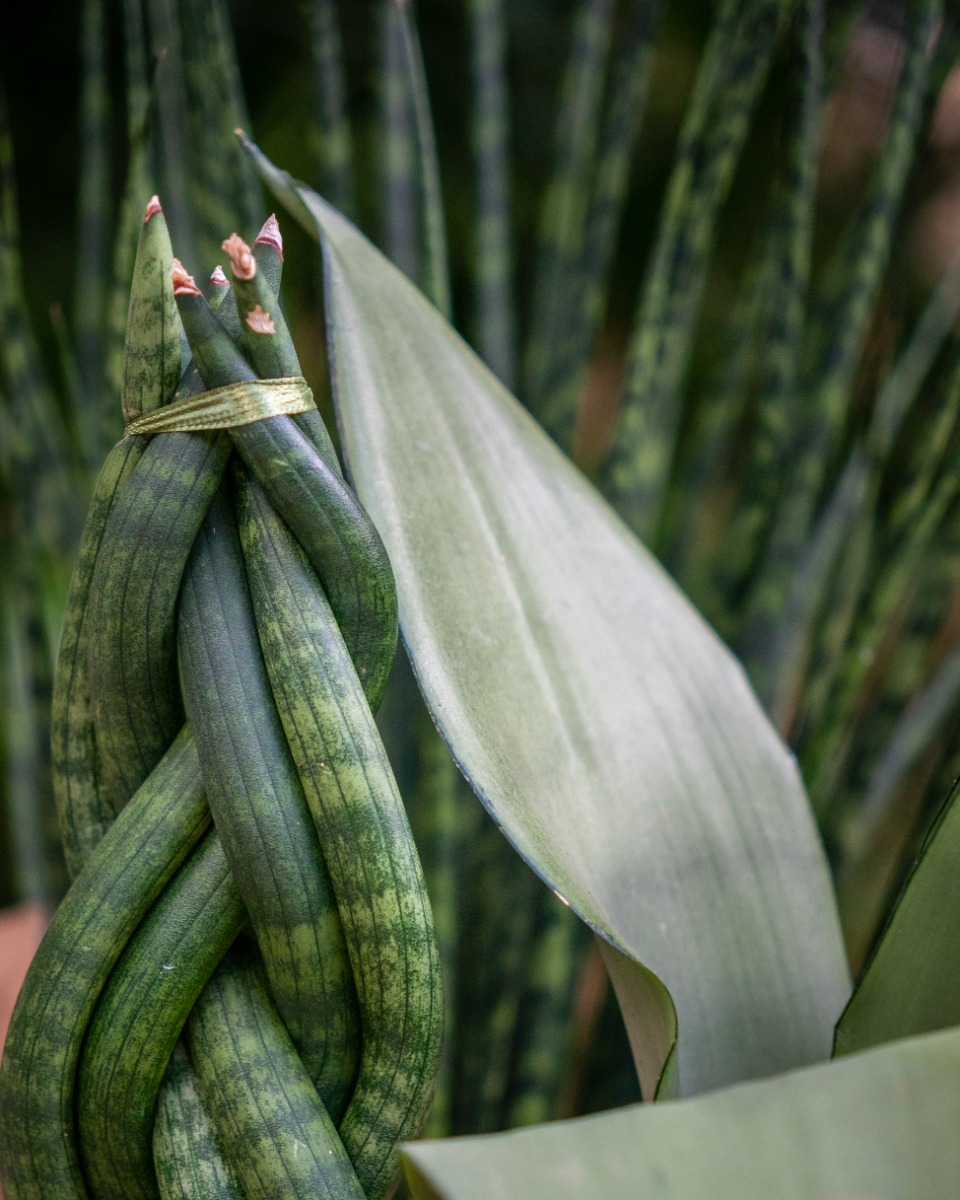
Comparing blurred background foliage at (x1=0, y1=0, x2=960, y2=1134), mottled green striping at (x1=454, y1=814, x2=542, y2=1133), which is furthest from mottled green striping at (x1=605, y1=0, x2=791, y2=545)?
mottled green striping at (x1=454, y1=814, x2=542, y2=1133)

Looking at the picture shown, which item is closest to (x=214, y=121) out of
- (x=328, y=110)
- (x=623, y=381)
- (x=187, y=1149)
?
(x=328, y=110)

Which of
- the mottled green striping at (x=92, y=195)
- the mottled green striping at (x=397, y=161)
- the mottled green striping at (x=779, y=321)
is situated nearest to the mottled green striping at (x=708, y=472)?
the mottled green striping at (x=779, y=321)

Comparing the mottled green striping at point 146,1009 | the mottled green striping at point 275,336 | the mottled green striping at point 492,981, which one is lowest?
the mottled green striping at point 492,981

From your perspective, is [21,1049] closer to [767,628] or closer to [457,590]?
[457,590]

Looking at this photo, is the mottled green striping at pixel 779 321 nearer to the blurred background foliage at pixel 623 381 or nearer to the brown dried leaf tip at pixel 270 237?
the blurred background foliage at pixel 623 381

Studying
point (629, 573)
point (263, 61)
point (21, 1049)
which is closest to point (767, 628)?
point (629, 573)

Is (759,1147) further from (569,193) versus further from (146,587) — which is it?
(569,193)

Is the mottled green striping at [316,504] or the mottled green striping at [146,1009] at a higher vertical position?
the mottled green striping at [316,504]

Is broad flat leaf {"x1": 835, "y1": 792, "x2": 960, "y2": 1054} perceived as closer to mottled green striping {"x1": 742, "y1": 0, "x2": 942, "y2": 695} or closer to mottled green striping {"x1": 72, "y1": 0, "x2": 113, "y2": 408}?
mottled green striping {"x1": 742, "y1": 0, "x2": 942, "y2": 695}
